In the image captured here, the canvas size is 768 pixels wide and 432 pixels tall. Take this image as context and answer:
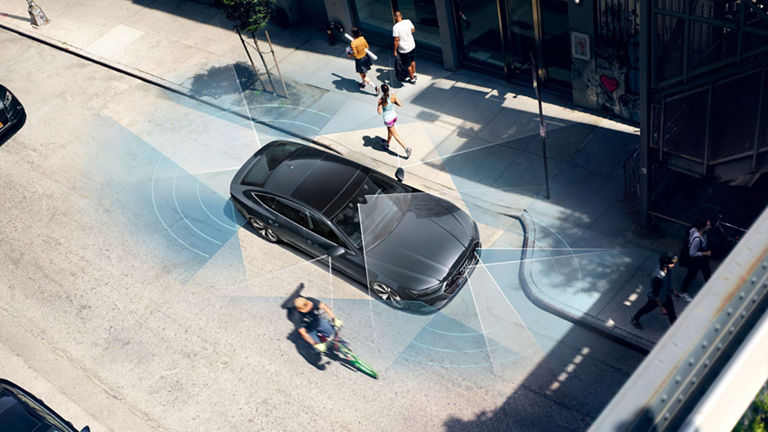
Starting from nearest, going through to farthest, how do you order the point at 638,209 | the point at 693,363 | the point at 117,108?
the point at 693,363 < the point at 638,209 < the point at 117,108

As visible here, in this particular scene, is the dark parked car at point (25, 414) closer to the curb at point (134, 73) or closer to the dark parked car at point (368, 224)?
the dark parked car at point (368, 224)

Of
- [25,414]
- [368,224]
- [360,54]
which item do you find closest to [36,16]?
[360,54]

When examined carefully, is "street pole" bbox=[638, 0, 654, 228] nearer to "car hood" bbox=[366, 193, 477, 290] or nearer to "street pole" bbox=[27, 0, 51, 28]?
"car hood" bbox=[366, 193, 477, 290]

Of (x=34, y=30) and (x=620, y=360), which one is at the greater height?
(x=34, y=30)

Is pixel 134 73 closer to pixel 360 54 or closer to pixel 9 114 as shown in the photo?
pixel 9 114

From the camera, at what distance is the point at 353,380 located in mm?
11906

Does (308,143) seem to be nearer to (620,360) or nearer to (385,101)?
(385,101)

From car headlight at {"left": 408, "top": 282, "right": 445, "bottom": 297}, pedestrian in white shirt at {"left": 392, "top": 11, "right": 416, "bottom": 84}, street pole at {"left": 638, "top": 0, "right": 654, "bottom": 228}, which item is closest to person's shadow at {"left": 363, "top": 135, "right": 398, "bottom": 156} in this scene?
pedestrian in white shirt at {"left": 392, "top": 11, "right": 416, "bottom": 84}

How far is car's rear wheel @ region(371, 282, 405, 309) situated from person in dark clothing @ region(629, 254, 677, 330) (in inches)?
150

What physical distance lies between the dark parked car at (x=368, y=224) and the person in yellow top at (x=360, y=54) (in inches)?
151

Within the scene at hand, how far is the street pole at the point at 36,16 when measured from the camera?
22269 mm

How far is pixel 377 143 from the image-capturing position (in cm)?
1623

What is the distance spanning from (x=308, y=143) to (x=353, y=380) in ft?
21.5

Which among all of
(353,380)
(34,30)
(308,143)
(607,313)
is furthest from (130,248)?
(34,30)
